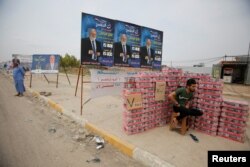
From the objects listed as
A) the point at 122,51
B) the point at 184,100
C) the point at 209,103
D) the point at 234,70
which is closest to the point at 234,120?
the point at 209,103

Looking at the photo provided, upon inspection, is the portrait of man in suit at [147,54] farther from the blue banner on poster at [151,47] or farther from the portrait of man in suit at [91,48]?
the portrait of man in suit at [91,48]

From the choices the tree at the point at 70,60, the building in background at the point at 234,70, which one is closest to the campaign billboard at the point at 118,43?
the building in background at the point at 234,70

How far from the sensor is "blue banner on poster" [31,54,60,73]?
13.5 metres

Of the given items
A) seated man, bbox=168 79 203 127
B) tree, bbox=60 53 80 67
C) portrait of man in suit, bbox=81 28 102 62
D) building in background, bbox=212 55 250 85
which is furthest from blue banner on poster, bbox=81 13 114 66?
tree, bbox=60 53 80 67

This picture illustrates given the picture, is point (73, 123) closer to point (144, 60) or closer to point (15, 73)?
point (144, 60)

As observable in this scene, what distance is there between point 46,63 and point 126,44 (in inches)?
382

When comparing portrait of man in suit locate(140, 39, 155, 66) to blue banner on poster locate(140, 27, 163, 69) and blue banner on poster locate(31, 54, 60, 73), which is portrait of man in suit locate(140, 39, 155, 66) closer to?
blue banner on poster locate(140, 27, 163, 69)

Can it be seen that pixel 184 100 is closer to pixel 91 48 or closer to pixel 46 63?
pixel 91 48

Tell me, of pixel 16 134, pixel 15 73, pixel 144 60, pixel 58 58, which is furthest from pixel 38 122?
pixel 58 58

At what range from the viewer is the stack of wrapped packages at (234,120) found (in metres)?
4.05

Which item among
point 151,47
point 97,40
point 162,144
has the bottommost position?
point 162,144

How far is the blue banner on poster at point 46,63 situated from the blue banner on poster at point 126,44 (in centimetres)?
897

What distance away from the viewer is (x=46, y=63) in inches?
534

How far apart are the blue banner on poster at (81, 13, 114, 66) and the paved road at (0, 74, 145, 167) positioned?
2226 mm
